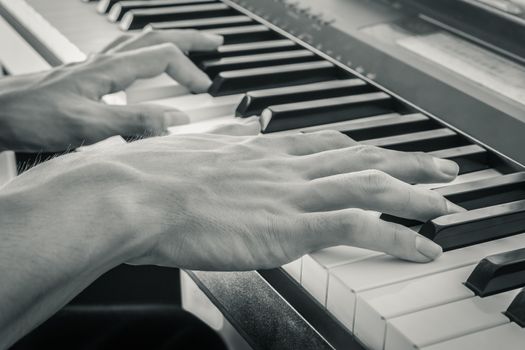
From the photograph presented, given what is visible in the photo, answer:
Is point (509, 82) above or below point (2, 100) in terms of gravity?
above

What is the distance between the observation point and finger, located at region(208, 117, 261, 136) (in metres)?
1.14

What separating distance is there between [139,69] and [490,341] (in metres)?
0.83

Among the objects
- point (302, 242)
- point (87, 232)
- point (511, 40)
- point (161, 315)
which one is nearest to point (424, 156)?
point (302, 242)

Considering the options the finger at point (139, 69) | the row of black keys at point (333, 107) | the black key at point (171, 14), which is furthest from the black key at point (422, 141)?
the black key at point (171, 14)

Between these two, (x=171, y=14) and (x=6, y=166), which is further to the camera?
(x=171, y=14)

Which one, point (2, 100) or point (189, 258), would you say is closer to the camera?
point (189, 258)

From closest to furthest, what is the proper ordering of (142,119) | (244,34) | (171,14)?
(142,119) → (244,34) → (171,14)

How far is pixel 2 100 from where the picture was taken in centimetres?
135

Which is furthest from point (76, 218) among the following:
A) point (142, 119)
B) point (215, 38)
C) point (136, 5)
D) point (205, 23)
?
point (136, 5)

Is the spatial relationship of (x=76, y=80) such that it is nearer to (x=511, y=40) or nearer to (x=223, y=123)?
(x=223, y=123)

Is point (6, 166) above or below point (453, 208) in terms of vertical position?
below

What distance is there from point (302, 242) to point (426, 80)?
466 millimetres

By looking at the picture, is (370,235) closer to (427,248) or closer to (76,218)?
(427,248)

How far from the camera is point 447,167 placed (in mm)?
1044
